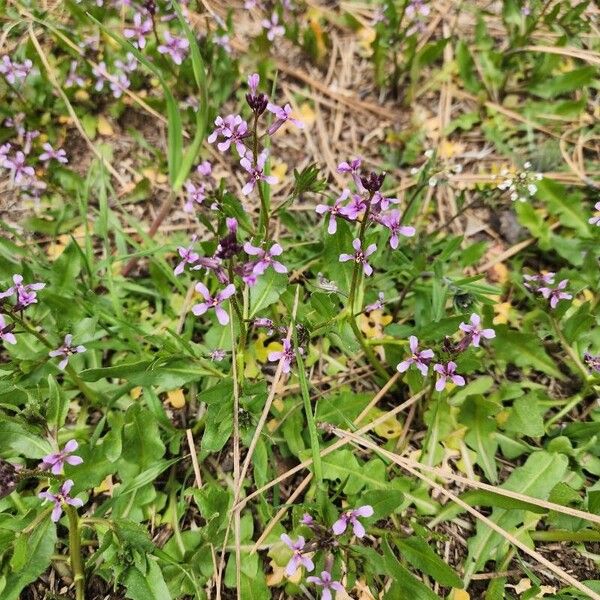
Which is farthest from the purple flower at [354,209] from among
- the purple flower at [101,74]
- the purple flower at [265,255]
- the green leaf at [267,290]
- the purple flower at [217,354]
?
the purple flower at [101,74]

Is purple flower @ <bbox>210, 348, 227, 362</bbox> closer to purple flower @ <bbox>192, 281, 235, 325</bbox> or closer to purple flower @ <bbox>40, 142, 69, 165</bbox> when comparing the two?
purple flower @ <bbox>192, 281, 235, 325</bbox>

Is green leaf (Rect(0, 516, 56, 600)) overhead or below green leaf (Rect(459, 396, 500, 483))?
below

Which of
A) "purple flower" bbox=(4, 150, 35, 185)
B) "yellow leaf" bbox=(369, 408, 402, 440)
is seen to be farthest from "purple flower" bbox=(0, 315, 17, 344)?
"yellow leaf" bbox=(369, 408, 402, 440)

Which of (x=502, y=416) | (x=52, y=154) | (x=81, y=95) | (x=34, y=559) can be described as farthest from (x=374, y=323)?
(x=81, y=95)

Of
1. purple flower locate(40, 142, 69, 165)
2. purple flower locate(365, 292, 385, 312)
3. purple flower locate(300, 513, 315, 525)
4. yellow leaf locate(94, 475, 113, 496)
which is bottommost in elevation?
yellow leaf locate(94, 475, 113, 496)

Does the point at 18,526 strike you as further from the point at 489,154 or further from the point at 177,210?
the point at 489,154

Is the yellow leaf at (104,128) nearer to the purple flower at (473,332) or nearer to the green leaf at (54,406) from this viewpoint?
the green leaf at (54,406)

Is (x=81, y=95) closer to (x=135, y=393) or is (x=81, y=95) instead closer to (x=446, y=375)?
(x=135, y=393)
